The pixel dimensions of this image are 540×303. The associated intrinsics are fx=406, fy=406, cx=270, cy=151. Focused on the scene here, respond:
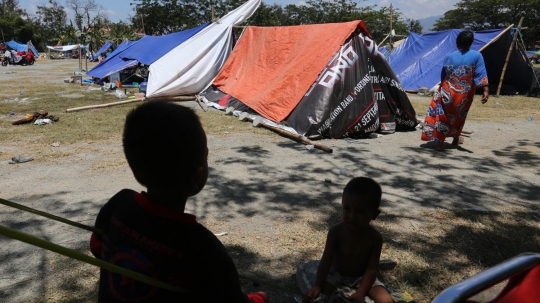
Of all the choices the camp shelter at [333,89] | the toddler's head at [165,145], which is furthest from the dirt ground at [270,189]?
the toddler's head at [165,145]

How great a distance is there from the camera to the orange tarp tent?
24.1ft

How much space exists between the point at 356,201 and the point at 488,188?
9.89 ft

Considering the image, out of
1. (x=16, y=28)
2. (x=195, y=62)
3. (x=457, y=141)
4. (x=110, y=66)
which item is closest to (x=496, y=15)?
(x=110, y=66)

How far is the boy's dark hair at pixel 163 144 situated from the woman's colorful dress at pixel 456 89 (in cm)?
559

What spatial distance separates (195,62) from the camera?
1102cm

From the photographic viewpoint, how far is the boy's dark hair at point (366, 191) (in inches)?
86.0

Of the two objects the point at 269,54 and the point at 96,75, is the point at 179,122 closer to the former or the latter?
the point at 269,54

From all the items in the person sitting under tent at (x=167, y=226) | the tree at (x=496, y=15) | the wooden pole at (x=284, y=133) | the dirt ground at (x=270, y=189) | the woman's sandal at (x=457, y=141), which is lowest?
the dirt ground at (x=270, y=189)

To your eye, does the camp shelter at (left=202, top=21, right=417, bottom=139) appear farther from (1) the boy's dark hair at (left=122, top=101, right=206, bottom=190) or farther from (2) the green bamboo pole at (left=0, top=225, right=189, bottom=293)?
(2) the green bamboo pole at (left=0, top=225, right=189, bottom=293)

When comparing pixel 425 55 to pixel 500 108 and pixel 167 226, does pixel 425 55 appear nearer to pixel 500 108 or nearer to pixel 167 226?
pixel 500 108

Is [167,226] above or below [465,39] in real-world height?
below

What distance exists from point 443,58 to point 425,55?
30.9 inches

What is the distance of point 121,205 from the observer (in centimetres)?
131

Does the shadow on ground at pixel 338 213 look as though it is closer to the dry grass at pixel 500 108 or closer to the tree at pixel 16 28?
the dry grass at pixel 500 108
